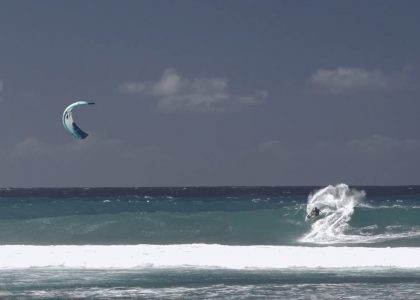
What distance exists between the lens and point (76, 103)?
1166 inches

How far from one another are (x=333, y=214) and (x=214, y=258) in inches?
571

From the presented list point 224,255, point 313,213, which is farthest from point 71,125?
point 313,213

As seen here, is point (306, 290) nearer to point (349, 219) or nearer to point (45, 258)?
point (45, 258)

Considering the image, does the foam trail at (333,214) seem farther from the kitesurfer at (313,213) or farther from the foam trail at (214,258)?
the foam trail at (214,258)

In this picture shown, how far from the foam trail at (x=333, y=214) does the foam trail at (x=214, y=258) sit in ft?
25.7

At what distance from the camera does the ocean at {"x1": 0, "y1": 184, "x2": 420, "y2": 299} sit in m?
19.9

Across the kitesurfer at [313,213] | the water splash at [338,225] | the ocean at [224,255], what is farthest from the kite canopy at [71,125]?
the kitesurfer at [313,213]

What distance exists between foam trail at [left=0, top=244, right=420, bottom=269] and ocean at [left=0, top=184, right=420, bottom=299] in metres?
0.03

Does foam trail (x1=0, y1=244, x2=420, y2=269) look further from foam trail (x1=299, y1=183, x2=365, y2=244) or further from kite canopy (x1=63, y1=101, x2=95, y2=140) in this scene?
foam trail (x1=299, y1=183, x2=365, y2=244)

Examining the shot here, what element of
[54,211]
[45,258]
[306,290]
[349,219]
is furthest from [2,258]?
[54,211]

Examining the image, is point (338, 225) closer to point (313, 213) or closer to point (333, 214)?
point (313, 213)

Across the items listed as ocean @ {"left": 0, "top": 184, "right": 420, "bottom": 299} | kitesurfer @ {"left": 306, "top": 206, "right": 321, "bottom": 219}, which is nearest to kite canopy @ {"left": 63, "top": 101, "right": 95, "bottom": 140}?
ocean @ {"left": 0, "top": 184, "right": 420, "bottom": 299}

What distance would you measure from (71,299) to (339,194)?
25.2 meters

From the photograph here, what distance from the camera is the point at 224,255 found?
26156 mm
